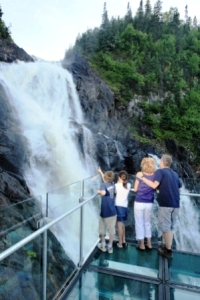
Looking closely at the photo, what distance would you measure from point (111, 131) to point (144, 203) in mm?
17231

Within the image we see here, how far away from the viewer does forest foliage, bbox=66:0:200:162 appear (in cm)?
2753

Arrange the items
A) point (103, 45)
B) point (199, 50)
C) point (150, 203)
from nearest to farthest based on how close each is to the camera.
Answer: point (150, 203)
point (103, 45)
point (199, 50)

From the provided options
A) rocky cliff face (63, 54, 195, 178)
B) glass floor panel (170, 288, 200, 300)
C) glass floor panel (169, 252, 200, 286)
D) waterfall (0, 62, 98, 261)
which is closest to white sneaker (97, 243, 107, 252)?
waterfall (0, 62, 98, 261)

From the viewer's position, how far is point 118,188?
4031 mm

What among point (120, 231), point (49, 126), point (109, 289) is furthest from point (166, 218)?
point (49, 126)

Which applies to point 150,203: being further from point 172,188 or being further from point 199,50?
point 199,50

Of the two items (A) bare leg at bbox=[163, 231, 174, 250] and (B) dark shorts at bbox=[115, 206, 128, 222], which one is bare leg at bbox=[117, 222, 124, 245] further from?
(A) bare leg at bbox=[163, 231, 174, 250]

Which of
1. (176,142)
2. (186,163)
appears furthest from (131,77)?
(186,163)

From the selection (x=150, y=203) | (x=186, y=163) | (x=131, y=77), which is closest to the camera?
(x=150, y=203)

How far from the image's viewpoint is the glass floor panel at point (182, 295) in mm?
2660

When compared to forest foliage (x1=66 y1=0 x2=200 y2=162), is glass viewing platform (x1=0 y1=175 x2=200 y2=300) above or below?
below

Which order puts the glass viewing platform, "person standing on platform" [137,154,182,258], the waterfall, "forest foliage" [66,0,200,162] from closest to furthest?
the glass viewing platform < "person standing on platform" [137,154,182,258] < the waterfall < "forest foliage" [66,0,200,162]

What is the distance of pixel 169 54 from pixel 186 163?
918 inches

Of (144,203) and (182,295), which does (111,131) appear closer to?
(144,203)
